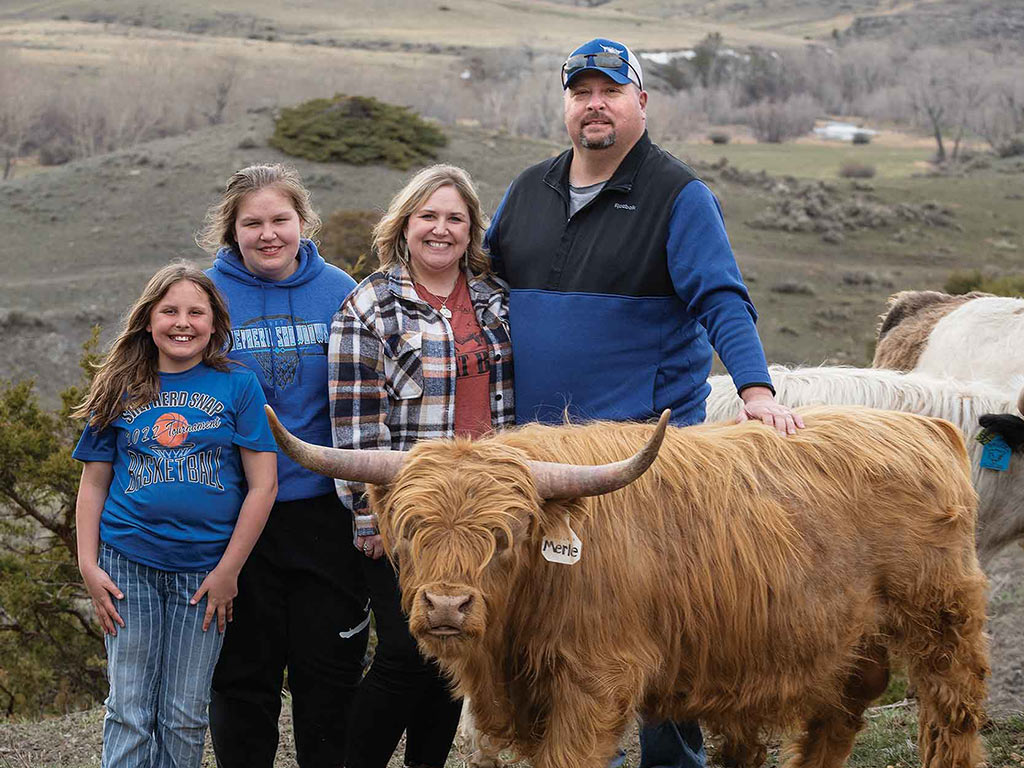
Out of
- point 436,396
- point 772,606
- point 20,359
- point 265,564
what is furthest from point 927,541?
point 20,359

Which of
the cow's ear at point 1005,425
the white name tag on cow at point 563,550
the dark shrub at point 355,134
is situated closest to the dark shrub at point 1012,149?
the dark shrub at point 355,134

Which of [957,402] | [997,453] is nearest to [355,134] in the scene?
[957,402]

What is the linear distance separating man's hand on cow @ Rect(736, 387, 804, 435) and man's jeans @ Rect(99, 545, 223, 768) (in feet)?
6.74

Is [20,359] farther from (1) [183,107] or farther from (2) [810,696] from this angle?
(1) [183,107]

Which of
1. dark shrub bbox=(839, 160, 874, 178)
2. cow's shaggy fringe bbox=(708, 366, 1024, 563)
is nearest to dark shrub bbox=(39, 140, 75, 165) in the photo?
dark shrub bbox=(839, 160, 874, 178)

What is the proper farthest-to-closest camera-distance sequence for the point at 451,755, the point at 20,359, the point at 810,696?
the point at 20,359, the point at 451,755, the point at 810,696

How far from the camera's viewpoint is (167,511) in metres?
4.00

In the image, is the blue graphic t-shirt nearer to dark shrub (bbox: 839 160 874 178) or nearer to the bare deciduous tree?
the bare deciduous tree

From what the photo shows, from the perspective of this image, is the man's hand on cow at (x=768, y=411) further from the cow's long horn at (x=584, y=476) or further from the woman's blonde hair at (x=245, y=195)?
the woman's blonde hair at (x=245, y=195)

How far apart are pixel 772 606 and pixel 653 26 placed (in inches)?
5793

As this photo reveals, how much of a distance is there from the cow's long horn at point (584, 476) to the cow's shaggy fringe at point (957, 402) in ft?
10.1

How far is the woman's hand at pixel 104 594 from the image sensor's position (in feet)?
12.9

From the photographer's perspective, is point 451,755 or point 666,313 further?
point 451,755

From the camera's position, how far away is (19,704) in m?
9.03
